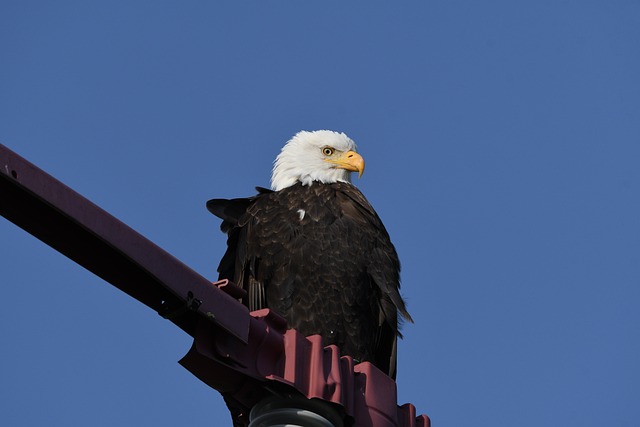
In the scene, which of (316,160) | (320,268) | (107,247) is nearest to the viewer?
(107,247)

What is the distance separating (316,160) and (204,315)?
183 inches

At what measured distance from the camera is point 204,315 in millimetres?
3430

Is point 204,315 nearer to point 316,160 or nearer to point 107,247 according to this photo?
point 107,247

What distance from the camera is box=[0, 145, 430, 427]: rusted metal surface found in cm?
312

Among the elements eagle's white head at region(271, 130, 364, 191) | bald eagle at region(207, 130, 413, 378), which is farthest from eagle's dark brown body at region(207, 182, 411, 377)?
eagle's white head at region(271, 130, 364, 191)

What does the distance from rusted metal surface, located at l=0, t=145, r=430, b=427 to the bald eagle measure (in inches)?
105

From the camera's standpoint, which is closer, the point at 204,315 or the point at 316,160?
the point at 204,315

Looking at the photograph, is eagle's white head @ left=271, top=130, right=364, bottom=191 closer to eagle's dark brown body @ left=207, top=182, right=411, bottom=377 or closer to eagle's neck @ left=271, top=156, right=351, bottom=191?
eagle's neck @ left=271, top=156, right=351, bottom=191

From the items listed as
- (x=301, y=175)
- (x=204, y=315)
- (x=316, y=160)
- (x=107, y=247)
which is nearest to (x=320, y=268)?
(x=301, y=175)

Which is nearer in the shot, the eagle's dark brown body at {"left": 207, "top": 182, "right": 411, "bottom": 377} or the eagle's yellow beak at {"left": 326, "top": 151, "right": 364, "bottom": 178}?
the eagle's dark brown body at {"left": 207, "top": 182, "right": 411, "bottom": 377}

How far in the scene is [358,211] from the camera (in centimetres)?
711

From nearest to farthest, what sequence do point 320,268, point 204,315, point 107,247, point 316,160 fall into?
point 107,247, point 204,315, point 320,268, point 316,160

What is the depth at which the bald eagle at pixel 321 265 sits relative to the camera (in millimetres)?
6621

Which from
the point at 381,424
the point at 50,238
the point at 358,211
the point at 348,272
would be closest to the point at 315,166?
the point at 358,211
